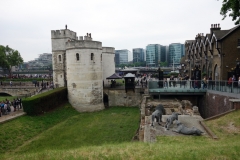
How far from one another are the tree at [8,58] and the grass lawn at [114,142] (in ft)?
128

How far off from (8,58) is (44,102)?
43488 millimetres

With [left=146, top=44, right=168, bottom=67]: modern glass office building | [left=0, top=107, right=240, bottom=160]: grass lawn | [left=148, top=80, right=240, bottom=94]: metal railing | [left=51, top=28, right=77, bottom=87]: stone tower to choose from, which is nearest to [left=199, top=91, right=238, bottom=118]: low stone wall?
[left=148, top=80, right=240, bottom=94]: metal railing

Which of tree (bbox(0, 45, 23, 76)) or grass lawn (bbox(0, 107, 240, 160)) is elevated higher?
tree (bbox(0, 45, 23, 76))

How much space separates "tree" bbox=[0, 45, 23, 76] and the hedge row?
36.9 metres

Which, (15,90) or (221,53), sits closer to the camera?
(221,53)

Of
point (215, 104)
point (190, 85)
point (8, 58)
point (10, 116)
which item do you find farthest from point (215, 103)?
point (8, 58)

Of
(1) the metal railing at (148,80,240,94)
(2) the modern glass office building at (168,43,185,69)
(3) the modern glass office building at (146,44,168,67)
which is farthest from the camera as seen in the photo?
(3) the modern glass office building at (146,44,168,67)

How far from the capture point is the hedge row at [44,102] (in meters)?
22.6

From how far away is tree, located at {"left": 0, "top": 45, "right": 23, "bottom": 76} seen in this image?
5694 centimetres

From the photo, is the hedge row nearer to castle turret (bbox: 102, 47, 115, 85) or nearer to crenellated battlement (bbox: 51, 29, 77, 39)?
crenellated battlement (bbox: 51, 29, 77, 39)

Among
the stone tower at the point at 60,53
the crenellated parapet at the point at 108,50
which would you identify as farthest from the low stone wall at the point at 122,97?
the crenellated parapet at the point at 108,50

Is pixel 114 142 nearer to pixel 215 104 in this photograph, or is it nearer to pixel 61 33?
pixel 215 104

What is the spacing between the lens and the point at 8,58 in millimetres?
60219

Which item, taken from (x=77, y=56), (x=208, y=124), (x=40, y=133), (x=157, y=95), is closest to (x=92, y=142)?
(x=40, y=133)
